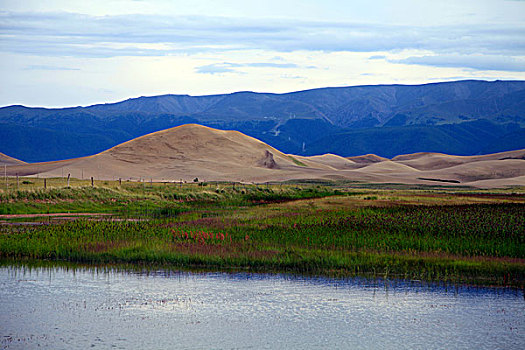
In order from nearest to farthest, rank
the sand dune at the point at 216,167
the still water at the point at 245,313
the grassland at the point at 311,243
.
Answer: the still water at the point at 245,313 < the grassland at the point at 311,243 < the sand dune at the point at 216,167

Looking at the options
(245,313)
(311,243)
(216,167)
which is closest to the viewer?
(245,313)

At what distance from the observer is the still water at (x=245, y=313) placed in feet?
58.2

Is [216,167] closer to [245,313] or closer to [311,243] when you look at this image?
[311,243]

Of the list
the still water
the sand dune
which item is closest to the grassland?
the still water

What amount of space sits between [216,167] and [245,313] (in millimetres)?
131583

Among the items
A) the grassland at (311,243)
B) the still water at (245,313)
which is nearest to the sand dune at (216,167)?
the grassland at (311,243)

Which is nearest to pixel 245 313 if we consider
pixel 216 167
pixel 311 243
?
pixel 311 243

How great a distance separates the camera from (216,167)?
151500 millimetres

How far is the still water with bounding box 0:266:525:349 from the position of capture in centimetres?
1775

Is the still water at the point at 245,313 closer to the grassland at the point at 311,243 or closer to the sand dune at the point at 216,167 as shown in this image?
the grassland at the point at 311,243

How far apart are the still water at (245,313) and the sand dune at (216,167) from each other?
102 metres

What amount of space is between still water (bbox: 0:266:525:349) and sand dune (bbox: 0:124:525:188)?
101961 millimetres

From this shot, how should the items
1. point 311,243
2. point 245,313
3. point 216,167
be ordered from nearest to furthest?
point 245,313, point 311,243, point 216,167

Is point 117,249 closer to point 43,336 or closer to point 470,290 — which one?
point 43,336
